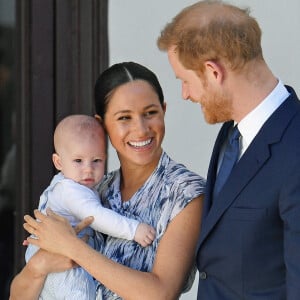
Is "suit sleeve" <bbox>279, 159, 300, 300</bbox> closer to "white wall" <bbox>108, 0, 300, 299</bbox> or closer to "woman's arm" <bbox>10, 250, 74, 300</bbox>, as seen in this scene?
"woman's arm" <bbox>10, 250, 74, 300</bbox>

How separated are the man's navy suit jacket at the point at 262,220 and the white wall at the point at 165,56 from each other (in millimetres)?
1708

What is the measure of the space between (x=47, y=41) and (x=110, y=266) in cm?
186

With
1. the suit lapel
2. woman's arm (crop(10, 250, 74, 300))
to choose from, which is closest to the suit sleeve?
the suit lapel

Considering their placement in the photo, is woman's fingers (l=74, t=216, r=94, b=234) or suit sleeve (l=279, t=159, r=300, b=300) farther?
woman's fingers (l=74, t=216, r=94, b=234)

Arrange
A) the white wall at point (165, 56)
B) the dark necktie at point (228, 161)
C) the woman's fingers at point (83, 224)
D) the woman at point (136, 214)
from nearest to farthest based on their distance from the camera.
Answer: the dark necktie at point (228, 161) → the woman at point (136, 214) → the woman's fingers at point (83, 224) → the white wall at point (165, 56)

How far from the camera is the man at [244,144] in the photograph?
239 cm

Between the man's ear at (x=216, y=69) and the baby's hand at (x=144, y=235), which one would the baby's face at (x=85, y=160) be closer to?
the baby's hand at (x=144, y=235)

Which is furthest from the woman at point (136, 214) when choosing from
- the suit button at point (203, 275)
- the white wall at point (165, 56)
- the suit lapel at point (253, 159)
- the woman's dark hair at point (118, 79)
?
the white wall at point (165, 56)

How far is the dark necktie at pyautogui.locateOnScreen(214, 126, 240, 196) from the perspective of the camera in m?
2.57

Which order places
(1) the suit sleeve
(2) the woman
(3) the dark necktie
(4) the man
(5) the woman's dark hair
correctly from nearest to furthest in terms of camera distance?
(1) the suit sleeve → (4) the man → (3) the dark necktie → (2) the woman → (5) the woman's dark hair

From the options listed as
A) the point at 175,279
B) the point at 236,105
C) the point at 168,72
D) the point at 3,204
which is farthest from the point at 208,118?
the point at 3,204

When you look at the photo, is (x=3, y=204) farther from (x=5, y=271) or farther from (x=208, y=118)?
(x=208, y=118)

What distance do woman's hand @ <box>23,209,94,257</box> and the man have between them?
1.42 feet

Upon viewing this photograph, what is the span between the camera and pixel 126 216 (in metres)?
2.89
